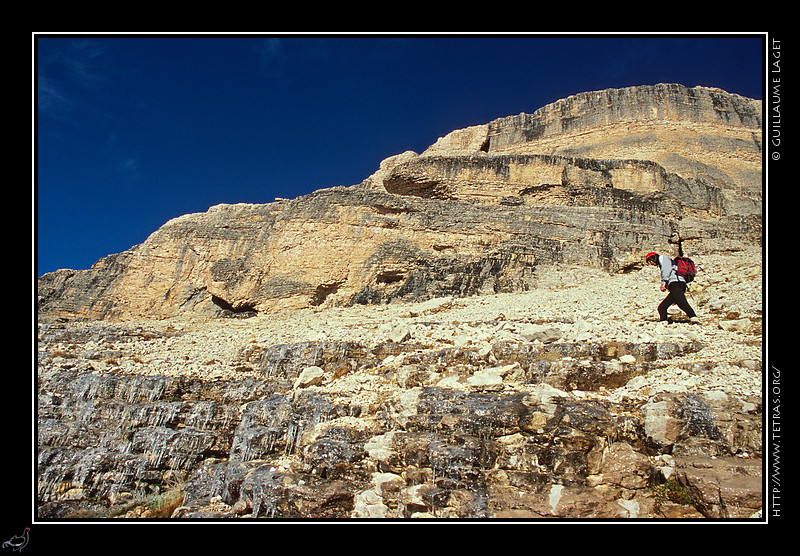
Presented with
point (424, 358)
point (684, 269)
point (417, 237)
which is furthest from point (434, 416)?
point (417, 237)

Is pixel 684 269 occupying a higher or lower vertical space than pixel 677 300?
higher

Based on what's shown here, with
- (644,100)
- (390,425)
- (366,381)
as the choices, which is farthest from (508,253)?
(644,100)

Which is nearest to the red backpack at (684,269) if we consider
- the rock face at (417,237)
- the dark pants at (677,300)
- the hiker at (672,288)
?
the hiker at (672,288)

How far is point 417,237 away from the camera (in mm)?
17375

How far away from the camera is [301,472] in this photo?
759 centimetres

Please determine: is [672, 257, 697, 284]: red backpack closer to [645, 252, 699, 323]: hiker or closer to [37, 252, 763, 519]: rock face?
[645, 252, 699, 323]: hiker

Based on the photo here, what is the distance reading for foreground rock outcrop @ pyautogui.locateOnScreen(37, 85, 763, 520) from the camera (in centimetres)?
682

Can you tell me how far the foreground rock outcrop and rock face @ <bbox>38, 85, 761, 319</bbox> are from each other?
0.24ft

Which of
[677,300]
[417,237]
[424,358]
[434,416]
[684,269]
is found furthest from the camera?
[417,237]

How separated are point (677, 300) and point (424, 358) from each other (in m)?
4.62

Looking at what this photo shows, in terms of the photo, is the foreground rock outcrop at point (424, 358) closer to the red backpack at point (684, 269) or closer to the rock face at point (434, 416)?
the rock face at point (434, 416)

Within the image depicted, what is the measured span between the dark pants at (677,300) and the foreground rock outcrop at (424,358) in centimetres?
33

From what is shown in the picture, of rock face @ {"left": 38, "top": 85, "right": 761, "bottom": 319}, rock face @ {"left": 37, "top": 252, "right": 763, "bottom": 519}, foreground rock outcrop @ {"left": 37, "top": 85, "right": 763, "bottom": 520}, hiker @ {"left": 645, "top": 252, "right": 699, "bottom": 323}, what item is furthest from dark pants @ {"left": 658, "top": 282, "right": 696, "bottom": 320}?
rock face @ {"left": 38, "top": 85, "right": 761, "bottom": 319}

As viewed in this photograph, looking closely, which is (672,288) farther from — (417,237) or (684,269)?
(417,237)
